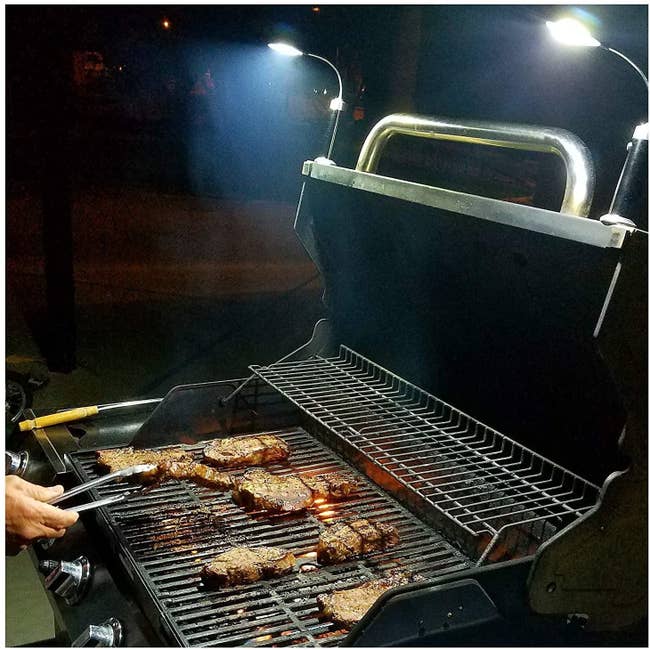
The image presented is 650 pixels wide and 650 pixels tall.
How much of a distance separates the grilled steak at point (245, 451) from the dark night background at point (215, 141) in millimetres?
1527

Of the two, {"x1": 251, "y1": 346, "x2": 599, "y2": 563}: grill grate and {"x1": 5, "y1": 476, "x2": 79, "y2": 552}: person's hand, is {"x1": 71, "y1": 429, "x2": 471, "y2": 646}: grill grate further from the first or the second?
{"x1": 5, "y1": 476, "x2": 79, "y2": 552}: person's hand

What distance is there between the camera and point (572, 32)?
2027mm

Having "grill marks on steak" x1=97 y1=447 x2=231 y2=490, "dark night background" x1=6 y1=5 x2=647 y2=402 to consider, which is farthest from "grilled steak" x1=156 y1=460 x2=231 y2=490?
"dark night background" x1=6 y1=5 x2=647 y2=402

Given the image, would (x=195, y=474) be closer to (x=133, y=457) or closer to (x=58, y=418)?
(x=133, y=457)

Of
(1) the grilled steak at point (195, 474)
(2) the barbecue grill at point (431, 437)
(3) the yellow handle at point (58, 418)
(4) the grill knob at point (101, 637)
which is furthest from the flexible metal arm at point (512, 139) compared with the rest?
(4) the grill knob at point (101, 637)

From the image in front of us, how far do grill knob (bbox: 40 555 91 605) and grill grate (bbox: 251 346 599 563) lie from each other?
1.10 metres

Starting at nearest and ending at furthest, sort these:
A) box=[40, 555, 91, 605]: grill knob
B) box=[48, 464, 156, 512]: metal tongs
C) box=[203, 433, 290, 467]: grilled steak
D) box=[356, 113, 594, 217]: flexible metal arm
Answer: box=[356, 113, 594, 217]: flexible metal arm
box=[40, 555, 91, 605]: grill knob
box=[48, 464, 156, 512]: metal tongs
box=[203, 433, 290, 467]: grilled steak

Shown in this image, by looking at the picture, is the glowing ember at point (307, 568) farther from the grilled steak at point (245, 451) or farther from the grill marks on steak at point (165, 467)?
the grilled steak at point (245, 451)

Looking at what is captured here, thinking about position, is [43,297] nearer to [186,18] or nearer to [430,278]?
[430,278]

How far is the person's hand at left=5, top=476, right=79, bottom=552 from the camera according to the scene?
2482mm

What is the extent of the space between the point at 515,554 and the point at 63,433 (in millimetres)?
2219

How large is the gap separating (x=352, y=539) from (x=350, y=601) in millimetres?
382

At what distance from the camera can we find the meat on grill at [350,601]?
8.07ft

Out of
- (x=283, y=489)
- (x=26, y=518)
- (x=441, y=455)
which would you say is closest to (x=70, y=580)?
(x=26, y=518)
